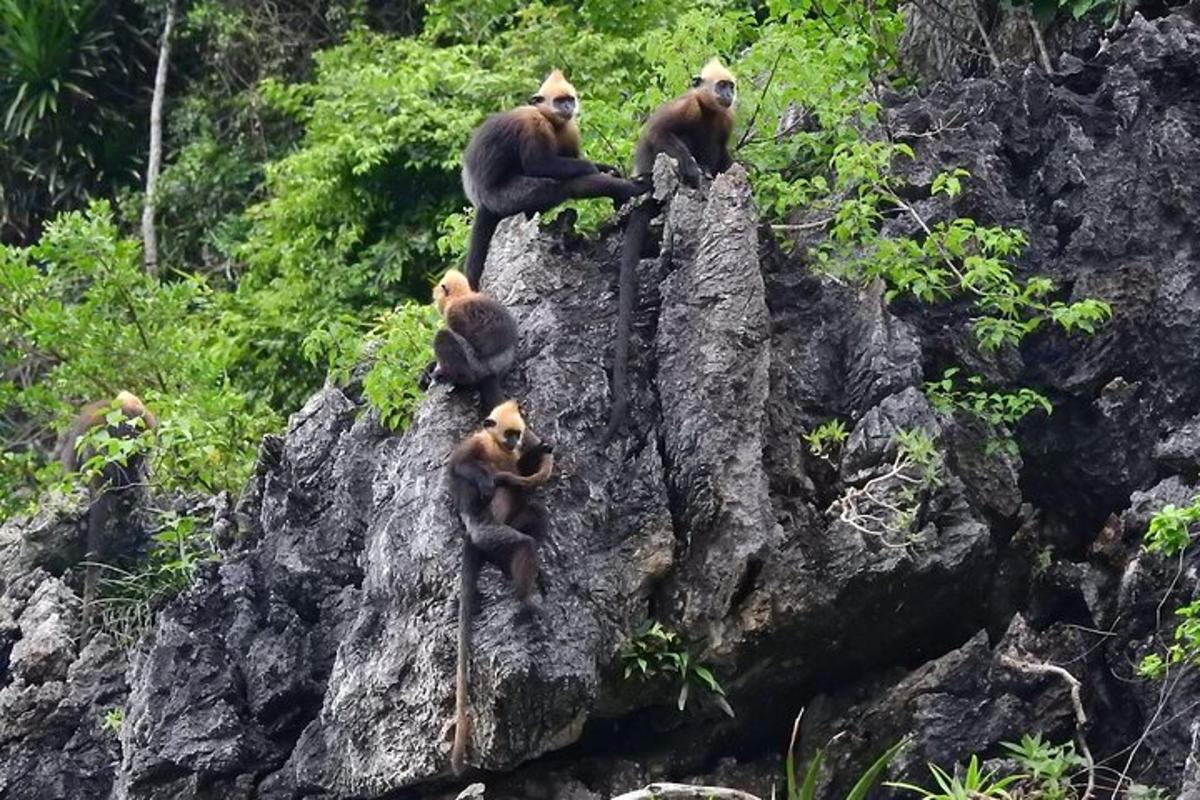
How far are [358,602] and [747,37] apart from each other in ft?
14.9

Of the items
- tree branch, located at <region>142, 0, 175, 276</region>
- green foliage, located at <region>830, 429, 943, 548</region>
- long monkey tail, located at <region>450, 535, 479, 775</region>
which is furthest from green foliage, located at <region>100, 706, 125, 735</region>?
tree branch, located at <region>142, 0, 175, 276</region>

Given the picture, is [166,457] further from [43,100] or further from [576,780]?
[43,100]

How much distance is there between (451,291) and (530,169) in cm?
75

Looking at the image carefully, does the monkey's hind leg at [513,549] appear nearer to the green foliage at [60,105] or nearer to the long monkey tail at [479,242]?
the long monkey tail at [479,242]

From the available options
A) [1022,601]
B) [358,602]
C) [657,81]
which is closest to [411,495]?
[358,602]

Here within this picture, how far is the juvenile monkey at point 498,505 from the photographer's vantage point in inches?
332

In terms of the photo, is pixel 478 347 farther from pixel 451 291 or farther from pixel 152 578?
pixel 152 578

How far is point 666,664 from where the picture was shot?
28.3ft

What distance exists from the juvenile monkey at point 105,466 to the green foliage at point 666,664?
369cm

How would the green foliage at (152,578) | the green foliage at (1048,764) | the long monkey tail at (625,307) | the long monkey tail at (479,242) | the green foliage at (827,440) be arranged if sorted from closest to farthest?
the green foliage at (1048,764)
the long monkey tail at (625,307)
the green foliage at (827,440)
the long monkey tail at (479,242)
the green foliage at (152,578)

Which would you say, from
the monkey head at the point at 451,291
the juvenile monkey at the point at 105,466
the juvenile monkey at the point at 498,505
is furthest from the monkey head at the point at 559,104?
the juvenile monkey at the point at 105,466

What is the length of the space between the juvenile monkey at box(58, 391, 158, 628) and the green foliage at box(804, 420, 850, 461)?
4.04 m

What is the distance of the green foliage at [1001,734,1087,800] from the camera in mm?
8180

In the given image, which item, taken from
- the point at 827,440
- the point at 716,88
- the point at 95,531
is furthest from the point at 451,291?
the point at 95,531
